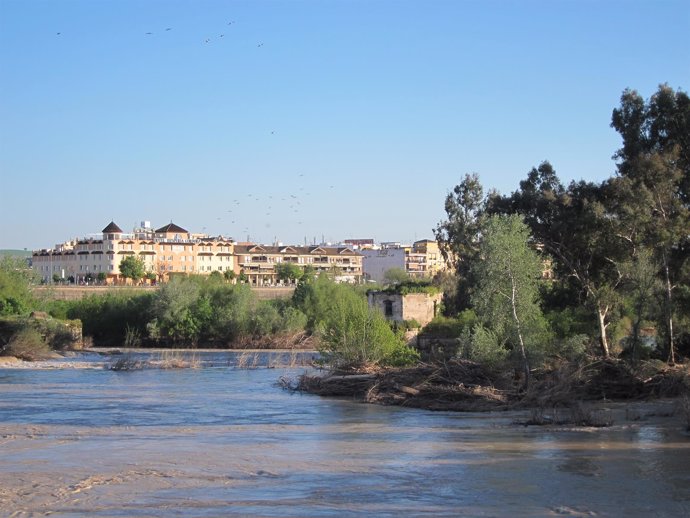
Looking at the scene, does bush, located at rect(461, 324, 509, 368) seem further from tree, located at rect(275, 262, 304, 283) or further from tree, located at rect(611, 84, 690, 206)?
tree, located at rect(275, 262, 304, 283)

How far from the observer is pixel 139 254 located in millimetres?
149500

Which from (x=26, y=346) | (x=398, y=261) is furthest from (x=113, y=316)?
(x=398, y=261)

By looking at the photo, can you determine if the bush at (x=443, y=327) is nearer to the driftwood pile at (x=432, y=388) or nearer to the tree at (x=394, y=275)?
the driftwood pile at (x=432, y=388)

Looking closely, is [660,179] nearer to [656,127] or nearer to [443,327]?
[656,127]

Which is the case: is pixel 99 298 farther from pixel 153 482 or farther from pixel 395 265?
pixel 395 265

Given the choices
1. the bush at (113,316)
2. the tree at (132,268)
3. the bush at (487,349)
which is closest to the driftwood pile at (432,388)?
the bush at (487,349)

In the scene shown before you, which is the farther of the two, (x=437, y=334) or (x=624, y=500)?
(x=437, y=334)

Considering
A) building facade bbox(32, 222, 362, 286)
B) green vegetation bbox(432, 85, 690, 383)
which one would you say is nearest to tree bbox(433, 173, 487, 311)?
green vegetation bbox(432, 85, 690, 383)

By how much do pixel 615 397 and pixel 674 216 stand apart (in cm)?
720

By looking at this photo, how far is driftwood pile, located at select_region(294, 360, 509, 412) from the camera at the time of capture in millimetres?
29828

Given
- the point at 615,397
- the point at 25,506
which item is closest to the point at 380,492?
the point at 25,506

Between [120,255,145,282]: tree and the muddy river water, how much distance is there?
10468cm

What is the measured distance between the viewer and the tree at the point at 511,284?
96.9 feet

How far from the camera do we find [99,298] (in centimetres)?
7856
